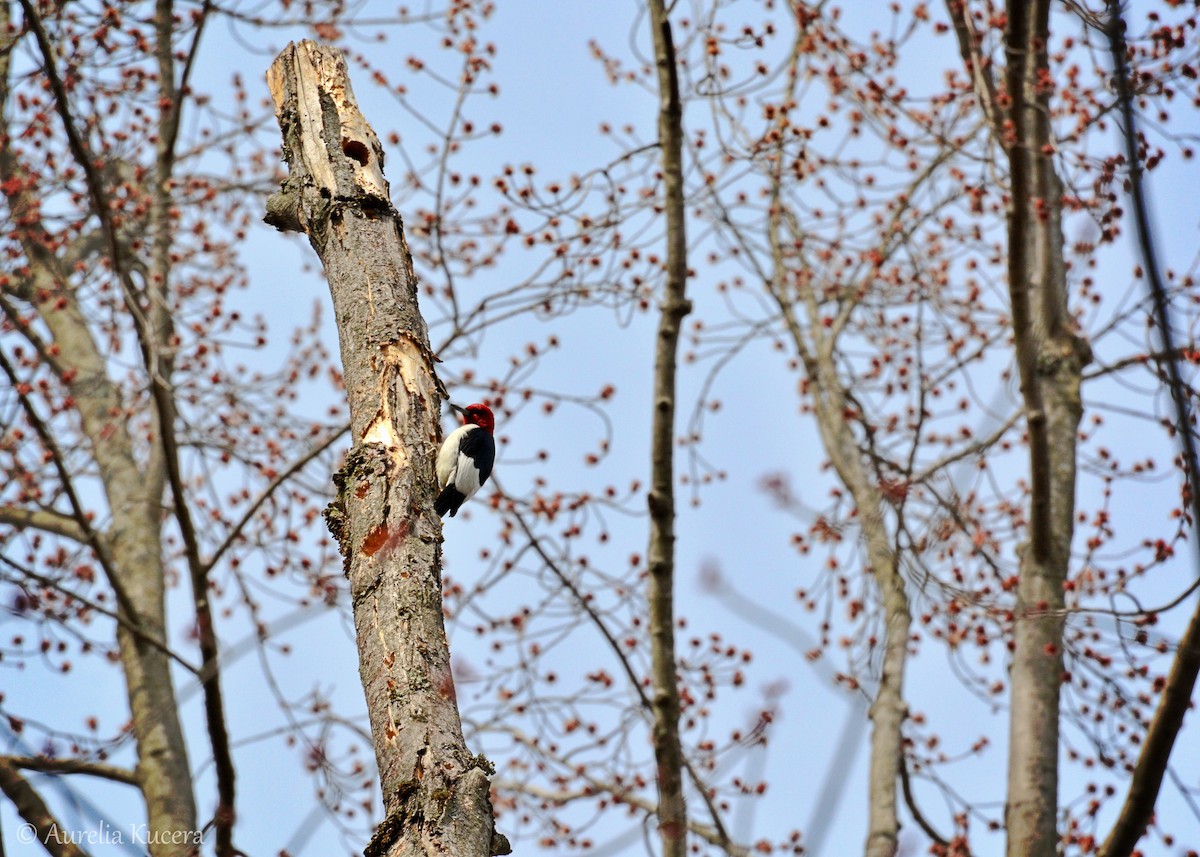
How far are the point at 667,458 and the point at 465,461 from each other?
977 mm

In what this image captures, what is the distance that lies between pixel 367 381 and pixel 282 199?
80cm

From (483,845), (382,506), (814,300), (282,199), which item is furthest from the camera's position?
(814,300)

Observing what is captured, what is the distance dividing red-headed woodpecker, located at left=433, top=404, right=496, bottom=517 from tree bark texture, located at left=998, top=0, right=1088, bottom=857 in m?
2.45

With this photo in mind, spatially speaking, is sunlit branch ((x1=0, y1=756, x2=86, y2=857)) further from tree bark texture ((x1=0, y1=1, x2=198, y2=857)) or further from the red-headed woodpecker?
the red-headed woodpecker

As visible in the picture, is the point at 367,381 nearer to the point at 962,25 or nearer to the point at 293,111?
the point at 293,111

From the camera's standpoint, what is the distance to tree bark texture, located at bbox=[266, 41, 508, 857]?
8.33ft

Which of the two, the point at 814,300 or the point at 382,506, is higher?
the point at 814,300

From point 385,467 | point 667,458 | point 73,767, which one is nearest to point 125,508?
point 73,767

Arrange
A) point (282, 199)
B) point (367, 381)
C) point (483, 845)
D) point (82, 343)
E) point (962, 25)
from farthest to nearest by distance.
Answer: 1. point (82, 343)
2. point (962, 25)
3. point (282, 199)
4. point (367, 381)
5. point (483, 845)

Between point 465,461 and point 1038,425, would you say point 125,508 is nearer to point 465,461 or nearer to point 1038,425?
point 465,461

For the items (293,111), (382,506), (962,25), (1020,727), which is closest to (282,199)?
(293,111)

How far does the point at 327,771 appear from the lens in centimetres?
512

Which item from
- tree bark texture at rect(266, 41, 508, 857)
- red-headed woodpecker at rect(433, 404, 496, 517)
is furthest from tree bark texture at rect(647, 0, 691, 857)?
tree bark texture at rect(266, 41, 508, 857)

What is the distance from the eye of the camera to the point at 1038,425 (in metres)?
5.44
